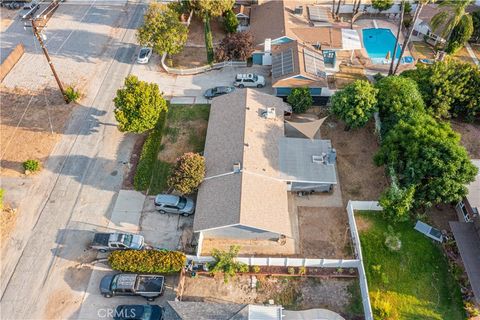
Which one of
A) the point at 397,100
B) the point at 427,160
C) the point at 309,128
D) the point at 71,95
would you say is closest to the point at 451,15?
the point at 397,100

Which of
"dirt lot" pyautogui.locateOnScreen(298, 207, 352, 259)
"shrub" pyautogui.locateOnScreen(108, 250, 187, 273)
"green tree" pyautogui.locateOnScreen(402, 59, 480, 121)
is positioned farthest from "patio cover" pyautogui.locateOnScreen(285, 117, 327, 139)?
"shrub" pyautogui.locateOnScreen(108, 250, 187, 273)

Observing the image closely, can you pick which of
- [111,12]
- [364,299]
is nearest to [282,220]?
[364,299]

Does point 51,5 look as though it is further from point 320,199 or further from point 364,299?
point 364,299

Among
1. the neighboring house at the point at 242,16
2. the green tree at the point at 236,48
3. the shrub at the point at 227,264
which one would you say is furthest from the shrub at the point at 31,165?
the neighboring house at the point at 242,16

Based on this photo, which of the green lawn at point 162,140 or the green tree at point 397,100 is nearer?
the green tree at point 397,100

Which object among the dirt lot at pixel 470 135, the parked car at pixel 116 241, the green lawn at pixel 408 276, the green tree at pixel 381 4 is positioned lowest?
the green lawn at pixel 408 276

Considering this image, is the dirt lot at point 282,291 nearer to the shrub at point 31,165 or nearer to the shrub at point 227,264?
the shrub at point 227,264
